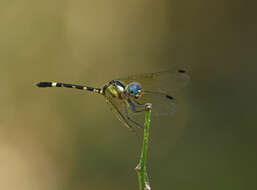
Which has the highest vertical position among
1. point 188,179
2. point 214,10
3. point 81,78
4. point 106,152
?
point 214,10

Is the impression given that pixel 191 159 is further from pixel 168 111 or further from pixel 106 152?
pixel 168 111

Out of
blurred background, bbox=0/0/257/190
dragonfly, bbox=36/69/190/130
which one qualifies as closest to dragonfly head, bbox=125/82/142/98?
dragonfly, bbox=36/69/190/130

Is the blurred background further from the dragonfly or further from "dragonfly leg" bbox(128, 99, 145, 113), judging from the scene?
"dragonfly leg" bbox(128, 99, 145, 113)

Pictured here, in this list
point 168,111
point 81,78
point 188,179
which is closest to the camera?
point 168,111

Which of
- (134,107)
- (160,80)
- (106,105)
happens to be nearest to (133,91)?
(134,107)

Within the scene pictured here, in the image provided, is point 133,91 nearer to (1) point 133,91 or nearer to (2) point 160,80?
(1) point 133,91

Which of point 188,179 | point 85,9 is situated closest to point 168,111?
point 188,179

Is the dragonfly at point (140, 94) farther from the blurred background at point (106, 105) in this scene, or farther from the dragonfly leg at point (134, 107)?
the blurred background at point (106, 105)
